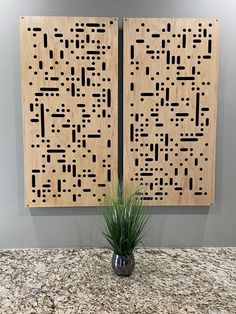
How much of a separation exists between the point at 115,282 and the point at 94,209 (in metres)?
0.50

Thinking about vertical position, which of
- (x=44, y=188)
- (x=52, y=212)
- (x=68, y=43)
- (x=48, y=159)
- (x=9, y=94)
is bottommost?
(x=52, y=212)

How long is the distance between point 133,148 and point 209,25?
82 centimetres

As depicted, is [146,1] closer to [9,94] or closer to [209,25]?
[209,25]

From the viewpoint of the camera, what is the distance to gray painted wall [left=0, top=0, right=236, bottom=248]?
2.13 m

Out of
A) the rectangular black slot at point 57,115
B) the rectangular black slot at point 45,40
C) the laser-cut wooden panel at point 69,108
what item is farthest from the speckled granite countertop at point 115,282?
the rectangular black slot at point 45,40

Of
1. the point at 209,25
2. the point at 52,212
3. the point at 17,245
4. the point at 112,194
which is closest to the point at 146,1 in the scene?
the point at 209,25

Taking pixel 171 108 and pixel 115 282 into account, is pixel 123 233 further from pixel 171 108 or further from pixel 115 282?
pixel 171 108

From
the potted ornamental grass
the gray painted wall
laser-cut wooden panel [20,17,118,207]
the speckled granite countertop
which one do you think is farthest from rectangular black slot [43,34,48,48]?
the speckled granite countertop

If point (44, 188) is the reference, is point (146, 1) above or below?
above

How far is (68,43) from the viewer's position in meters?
2.11

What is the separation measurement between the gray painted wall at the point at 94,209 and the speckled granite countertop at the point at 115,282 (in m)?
0.09

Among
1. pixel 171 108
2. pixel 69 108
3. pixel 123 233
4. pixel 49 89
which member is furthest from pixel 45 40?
pixel 123 233

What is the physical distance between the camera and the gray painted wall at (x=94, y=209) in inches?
83.7

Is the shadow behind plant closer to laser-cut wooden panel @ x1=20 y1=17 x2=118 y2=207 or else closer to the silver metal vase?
the silver metal vase
